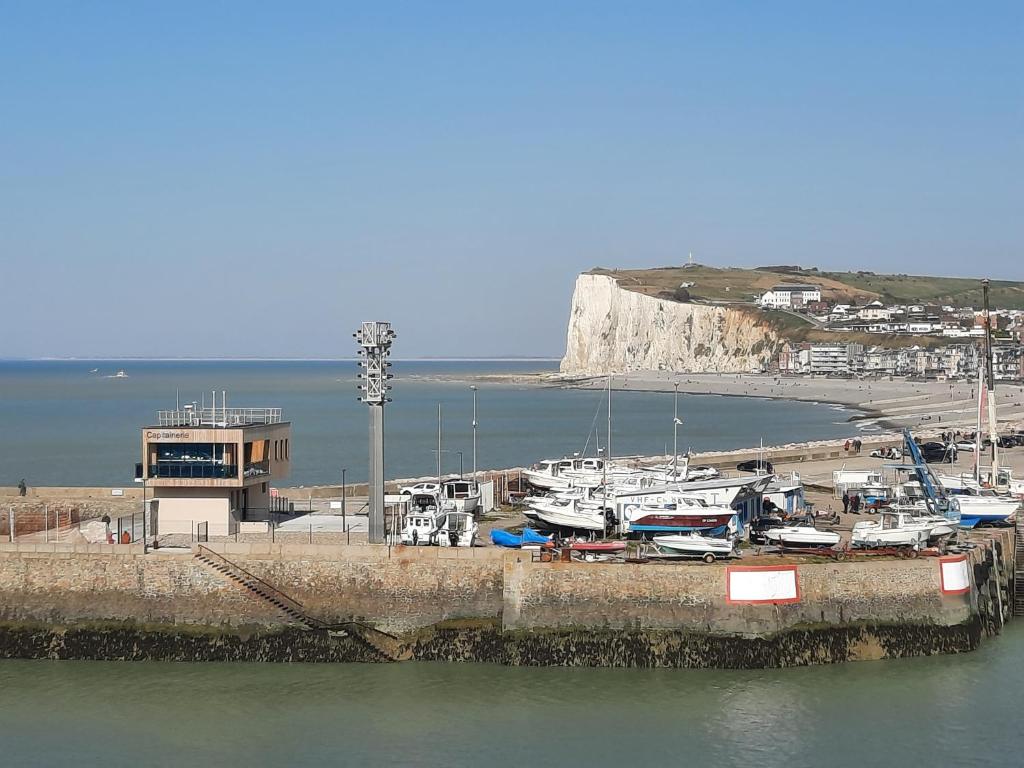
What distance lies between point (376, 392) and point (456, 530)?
Answer: 4.07 m

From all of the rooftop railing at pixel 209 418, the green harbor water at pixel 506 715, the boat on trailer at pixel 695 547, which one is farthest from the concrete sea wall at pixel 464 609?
the rooftop railing at pixel 209 418

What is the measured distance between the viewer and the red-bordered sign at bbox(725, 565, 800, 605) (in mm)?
29234

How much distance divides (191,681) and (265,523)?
663cm

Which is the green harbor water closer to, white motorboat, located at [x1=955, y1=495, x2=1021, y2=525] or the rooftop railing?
the rooftop railing

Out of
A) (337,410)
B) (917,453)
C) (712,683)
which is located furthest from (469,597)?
(337,410)

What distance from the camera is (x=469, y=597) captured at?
99.2 ft

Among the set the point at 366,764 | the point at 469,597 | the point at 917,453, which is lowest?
the point at 366,764

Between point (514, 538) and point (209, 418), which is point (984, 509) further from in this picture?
point (209, 418)

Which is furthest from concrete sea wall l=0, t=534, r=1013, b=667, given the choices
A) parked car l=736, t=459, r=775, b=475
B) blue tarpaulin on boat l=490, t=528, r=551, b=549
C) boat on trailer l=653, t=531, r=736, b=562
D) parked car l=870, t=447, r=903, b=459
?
parked car l=870, t=447, r=903, b=459

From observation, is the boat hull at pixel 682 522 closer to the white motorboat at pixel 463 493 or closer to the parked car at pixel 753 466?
the white motorboat at pixel 463 493

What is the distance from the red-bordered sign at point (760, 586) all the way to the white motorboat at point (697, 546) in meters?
2.01

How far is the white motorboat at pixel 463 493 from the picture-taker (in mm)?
38188

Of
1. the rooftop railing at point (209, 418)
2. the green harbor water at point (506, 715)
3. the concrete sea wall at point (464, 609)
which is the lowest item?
the green harbor water at point (506, 715)

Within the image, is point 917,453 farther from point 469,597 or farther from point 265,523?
point 265,523
